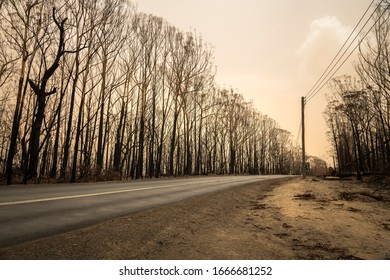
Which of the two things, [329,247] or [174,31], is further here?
[174,31]

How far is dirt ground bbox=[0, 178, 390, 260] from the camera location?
11.5 feet

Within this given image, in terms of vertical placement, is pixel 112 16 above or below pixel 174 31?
below

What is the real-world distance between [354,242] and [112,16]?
2050 cm

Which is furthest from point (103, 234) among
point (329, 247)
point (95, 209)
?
point (329, 247)

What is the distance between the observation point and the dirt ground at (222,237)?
3514 millimetres

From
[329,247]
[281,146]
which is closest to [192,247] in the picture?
[329,247]

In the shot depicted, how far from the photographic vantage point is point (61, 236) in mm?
3887

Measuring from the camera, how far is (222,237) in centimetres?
444

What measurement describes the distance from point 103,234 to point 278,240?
2.96m
